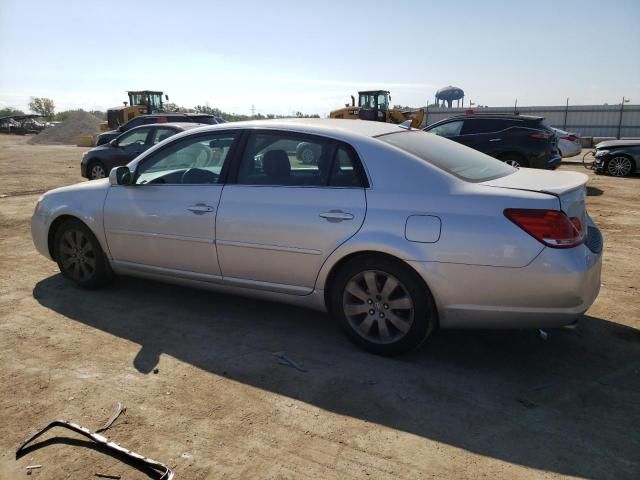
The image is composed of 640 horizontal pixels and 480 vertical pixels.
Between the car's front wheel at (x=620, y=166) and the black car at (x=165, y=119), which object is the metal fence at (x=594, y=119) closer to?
the car's front wheel at (x=620, y=166)

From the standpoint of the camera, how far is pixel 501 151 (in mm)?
11547

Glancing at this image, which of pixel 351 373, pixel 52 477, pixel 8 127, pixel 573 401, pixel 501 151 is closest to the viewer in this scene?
pixel 52 477

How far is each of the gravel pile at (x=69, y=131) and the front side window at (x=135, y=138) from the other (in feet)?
107

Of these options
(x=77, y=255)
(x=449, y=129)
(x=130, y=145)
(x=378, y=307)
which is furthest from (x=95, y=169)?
(x=378, y=307)

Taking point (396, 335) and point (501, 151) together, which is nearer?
point (396, 335)

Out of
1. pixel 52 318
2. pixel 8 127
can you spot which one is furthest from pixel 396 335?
pixel 8 127

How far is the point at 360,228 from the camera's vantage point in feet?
11.3

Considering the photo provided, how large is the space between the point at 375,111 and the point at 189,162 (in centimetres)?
1975

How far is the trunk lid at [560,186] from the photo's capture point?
3.16 metres

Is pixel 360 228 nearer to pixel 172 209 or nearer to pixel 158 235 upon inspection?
pixel 172 209

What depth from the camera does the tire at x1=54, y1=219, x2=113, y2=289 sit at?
4.78 m

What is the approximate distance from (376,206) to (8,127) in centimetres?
5796

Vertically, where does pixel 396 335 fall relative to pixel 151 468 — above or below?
above

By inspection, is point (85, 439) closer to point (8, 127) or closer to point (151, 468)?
point (151, 468)
